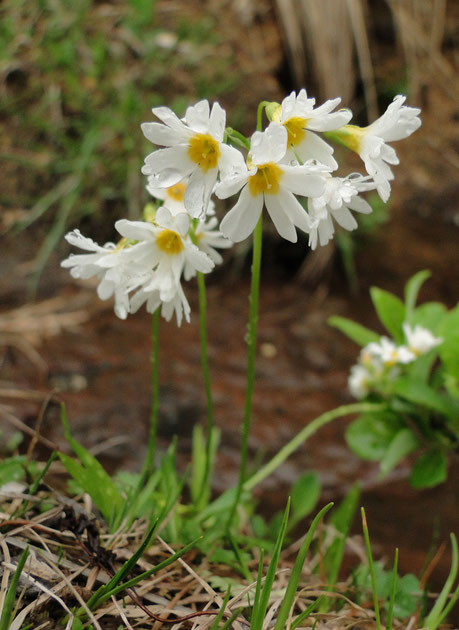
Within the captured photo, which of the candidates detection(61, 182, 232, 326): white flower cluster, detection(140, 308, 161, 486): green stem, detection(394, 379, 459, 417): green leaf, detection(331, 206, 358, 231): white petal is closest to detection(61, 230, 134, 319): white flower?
detection(61, 182, 232, 326): white flower cluster

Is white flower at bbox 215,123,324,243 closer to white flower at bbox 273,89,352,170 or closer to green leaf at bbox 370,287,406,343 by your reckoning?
white flower at bbox 273,89,352,170

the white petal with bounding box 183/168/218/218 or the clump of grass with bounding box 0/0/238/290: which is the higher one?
the clump of grass with bounding box 0/0/238/290

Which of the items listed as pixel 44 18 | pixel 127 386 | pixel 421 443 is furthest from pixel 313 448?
pixel 44 18

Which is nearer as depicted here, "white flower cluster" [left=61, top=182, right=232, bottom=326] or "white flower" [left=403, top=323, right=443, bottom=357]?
"white flower cluster" [left=61, top=182, right=232, bottom=326]

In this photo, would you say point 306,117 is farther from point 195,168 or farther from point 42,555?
point 42,555

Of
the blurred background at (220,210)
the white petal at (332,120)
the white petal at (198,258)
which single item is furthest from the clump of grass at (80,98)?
the white petal at (332,120)

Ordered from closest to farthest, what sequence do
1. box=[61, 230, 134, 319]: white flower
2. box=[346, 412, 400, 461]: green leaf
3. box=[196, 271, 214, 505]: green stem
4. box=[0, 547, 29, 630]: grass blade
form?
1. box=[0, 547, 29, 630]: grass blade
2. box=[61, 230, 134, 319]: white flower
3. box=[196, 271, 214, 505]: green stem
4. box=[346, 412, 400, 461]: green leaf
